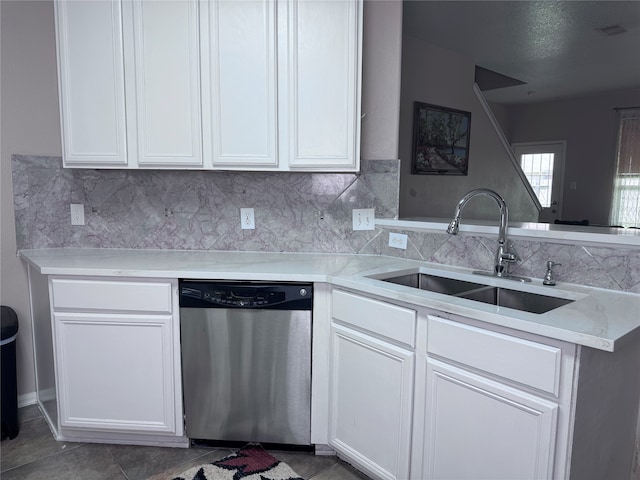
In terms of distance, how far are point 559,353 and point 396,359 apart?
59 cm

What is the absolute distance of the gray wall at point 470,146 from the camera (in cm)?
408

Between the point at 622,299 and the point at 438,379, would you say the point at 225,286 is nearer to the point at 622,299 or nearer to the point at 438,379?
the point at 438,379

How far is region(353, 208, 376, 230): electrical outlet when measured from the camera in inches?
92.5

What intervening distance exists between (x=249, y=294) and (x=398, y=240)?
0.86 m

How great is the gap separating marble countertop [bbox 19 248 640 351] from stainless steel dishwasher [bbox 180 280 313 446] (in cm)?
10

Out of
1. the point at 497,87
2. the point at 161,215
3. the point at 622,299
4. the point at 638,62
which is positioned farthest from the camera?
the point at 497,87

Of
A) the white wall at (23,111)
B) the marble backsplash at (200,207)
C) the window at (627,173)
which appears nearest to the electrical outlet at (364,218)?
the marble backsplash at (200,207)

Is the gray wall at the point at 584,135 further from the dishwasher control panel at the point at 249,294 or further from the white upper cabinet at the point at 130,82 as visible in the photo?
the dishwasher control panel at the point at 249,294

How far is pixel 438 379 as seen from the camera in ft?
4.78

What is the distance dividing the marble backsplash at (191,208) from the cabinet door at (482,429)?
108 centimetres

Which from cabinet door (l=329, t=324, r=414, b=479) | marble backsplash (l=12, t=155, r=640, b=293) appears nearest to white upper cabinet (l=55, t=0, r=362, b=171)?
marble backsplash (l=12, t=155, r=640, b=293)

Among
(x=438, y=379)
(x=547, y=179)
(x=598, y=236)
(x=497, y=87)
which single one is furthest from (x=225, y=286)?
(x=547, y=179)

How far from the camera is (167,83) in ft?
6.79

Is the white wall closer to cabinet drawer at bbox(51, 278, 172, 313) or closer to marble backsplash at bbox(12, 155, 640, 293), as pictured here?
marble backsplash at bbox(12, 155, 640, 293)
